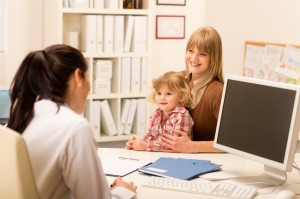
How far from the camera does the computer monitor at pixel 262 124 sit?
2.20m

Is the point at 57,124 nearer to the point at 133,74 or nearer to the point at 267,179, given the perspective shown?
the point at 267,179

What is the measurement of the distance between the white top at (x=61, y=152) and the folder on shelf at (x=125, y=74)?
2525mm

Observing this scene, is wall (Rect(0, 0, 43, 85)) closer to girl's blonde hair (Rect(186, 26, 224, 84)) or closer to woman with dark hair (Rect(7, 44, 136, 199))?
girl's blonde hair (Rect(186, 26, 224, 84))

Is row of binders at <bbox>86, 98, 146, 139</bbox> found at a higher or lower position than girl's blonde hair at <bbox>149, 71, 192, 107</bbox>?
lower

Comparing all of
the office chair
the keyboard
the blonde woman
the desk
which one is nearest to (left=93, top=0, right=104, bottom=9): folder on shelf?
the blonde woman

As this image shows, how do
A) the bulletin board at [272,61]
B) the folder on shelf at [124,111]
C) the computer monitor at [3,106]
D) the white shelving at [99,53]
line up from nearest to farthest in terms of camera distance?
the computer monitor at [3,106] → the bulletin board at [272,61] → the white shelving at [99,53] → the folder on shelf at [124,111]

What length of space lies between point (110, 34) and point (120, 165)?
1905 millimetres

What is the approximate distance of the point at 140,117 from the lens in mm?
4480

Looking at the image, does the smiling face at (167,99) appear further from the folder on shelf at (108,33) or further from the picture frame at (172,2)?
the picture frame at (172,2)

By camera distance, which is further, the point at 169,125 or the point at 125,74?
the point at 125,74

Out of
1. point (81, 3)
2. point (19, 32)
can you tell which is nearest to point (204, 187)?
point (81, 3)

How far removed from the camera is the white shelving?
4.11 meters

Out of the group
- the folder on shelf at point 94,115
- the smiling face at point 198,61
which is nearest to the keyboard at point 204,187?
the smiling face at point 198,61

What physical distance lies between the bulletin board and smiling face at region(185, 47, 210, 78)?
43.7 inches
